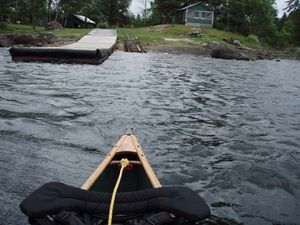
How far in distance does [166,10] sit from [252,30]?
56.7 feet

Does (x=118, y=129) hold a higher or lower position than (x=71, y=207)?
lower

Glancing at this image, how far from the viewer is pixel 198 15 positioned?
2702 inches

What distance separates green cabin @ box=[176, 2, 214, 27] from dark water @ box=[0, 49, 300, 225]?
51494 mm

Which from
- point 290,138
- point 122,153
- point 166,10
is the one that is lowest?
point 290,138


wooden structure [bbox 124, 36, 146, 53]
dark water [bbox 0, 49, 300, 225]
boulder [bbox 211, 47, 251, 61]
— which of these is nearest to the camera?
dark water [bbox 0, 49, 300, 225]

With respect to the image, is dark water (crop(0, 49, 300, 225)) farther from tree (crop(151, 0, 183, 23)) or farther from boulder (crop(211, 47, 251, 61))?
tree (crop(151, 0, 183, 23))

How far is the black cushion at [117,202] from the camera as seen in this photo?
13.4 ft

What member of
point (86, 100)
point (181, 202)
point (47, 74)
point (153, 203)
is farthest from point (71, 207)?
point (47, 74)

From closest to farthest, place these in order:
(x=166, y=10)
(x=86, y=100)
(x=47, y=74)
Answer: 1. (x=86, y=100)
2. (x=47, y=74)
3. (x=166, y=10)

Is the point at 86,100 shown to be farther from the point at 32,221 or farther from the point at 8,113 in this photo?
the point at 32,221

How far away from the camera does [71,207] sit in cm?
420

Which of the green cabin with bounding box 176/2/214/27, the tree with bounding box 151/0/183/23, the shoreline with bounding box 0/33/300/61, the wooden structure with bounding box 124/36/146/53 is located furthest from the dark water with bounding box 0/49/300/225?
the tree with bounding box 151/0/183/23

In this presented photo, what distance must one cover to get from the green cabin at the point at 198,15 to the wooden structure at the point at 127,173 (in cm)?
6373

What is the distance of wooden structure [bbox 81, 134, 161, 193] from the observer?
5.63 metres
